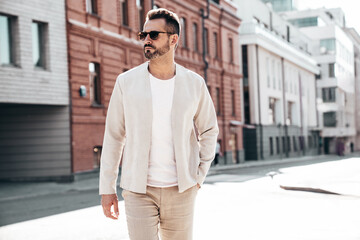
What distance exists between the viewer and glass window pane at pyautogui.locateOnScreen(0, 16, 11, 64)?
58.3ft

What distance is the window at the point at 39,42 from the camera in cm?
1905

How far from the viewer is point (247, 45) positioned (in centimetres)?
4328

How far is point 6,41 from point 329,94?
55421mm

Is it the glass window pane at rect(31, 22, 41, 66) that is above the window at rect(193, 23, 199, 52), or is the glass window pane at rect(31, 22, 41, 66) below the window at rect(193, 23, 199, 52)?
below

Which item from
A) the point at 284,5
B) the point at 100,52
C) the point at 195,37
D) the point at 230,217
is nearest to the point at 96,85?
the point at 100,52

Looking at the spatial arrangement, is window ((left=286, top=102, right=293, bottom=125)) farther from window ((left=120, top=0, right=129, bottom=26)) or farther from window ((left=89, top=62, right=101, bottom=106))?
window ((left=89, top=62, right=101, bottom=106))

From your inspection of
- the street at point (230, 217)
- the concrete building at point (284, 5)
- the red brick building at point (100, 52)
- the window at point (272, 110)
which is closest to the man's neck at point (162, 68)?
the street at point (230, 217)

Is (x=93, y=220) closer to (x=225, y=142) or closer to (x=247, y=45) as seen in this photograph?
(x=225, y=142)

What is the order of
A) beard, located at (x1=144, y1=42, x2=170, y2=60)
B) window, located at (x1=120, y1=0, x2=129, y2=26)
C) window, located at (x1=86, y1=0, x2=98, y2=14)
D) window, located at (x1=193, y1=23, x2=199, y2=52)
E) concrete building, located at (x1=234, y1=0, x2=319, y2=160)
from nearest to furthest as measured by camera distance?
beard, located at (x1=144, y1=42, x2=170, y2=60), window, located at (x1=86, y1=0, x2=98, y2=14), window, located at (x1=120, y1=0, x2=129, y2=26), window, located at (x1=193, y1=23, x2=199, y2=52), concrete building, located at (x1=234, y1=0, x2=319, y2=160)

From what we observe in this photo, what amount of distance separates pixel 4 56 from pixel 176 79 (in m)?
15.6

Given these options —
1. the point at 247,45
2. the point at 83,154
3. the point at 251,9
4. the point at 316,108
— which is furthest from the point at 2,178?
the point at 316,108

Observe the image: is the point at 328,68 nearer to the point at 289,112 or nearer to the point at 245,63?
the point at 289,112

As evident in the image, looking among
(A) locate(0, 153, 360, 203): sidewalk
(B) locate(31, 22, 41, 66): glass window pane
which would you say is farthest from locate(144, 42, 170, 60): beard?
(B) locate(31, 22, 41, 66): glass window pane

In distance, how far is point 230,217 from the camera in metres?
9.45
